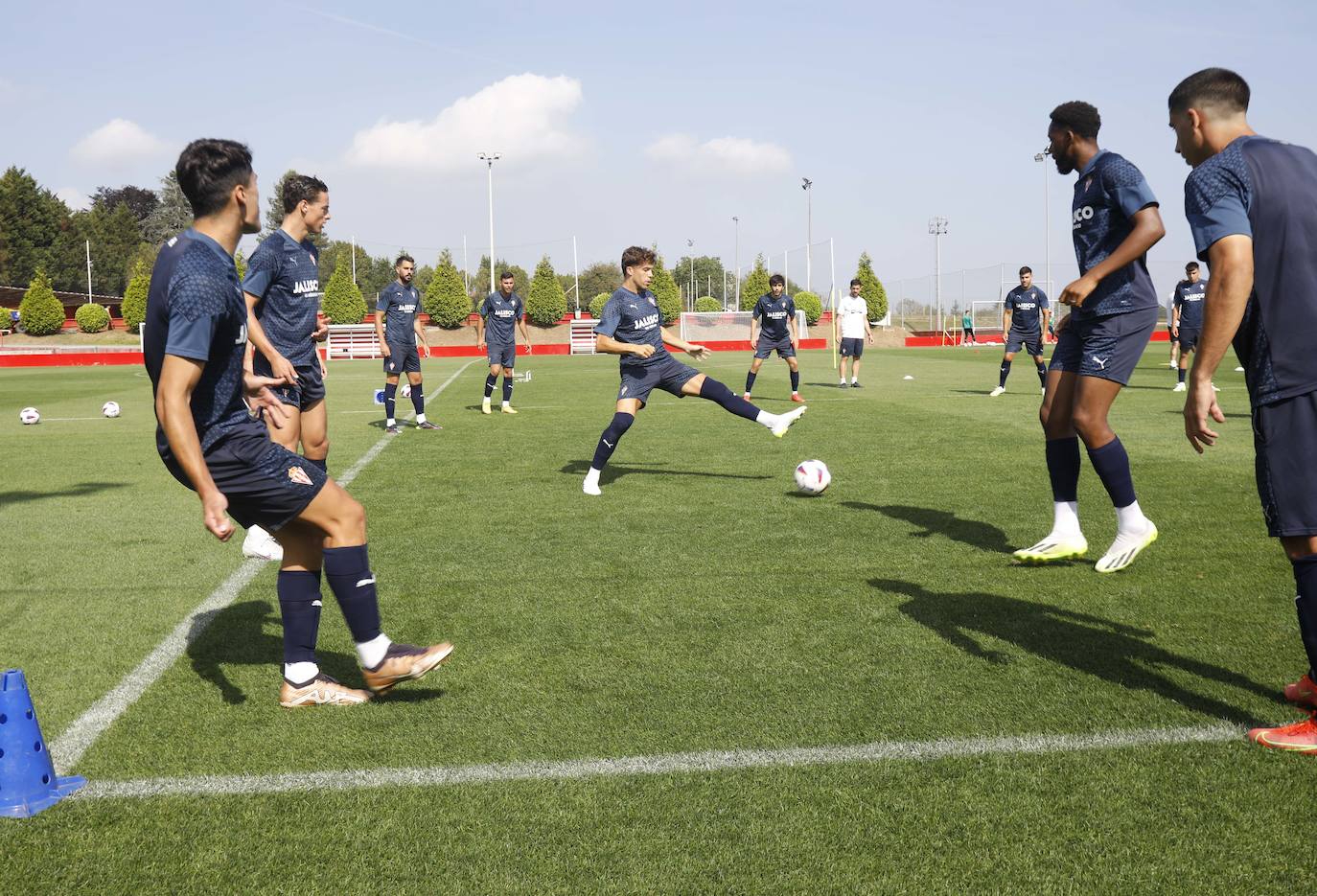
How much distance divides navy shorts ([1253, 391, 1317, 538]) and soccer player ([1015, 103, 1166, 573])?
2.19m

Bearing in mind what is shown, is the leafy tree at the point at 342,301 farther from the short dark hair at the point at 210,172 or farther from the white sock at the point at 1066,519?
→ the short dark hair at the point at 210,172

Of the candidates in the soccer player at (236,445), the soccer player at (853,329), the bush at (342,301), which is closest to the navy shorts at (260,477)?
the soccer player at (236,445)

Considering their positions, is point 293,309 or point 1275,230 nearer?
point 1275,230

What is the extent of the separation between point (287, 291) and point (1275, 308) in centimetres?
572

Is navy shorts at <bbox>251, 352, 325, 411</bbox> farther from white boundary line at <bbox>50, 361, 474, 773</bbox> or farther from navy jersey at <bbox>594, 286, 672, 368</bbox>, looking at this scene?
navy jersey at <bbox>594, 286, 672, 368</bbox>

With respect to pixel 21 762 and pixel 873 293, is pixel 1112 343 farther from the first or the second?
pixel 873 293

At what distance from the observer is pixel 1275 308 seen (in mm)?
3385

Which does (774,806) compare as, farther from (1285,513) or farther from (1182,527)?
(1182,527)

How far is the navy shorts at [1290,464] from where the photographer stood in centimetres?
330

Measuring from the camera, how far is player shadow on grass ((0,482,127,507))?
8734 mm

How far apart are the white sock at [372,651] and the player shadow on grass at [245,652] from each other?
0.72 feet

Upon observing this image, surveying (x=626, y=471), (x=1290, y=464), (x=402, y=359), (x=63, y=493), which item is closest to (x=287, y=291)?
(x=63, y=493)

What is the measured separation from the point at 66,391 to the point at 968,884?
2437 centimetres

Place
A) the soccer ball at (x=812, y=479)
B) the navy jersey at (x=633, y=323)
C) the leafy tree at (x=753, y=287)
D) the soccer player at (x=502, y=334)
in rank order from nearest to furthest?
the soccer ball at (x=812, y=479) → the navy jersey at (x=633, y=323) → the soccer player at (x=502, y=334) → the leafy tree at (x=753, y=287)
